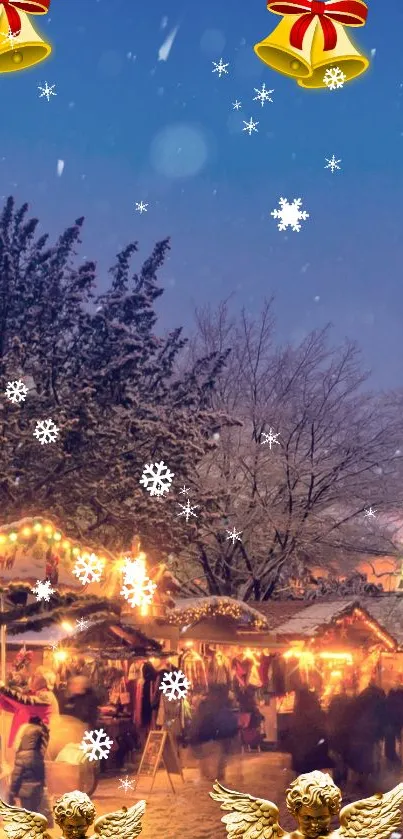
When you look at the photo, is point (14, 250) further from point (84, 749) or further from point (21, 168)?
point (84, 749)

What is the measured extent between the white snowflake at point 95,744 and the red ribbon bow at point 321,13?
373 centimetres

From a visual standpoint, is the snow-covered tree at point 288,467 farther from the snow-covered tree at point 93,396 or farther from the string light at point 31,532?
the string light at point 31,532

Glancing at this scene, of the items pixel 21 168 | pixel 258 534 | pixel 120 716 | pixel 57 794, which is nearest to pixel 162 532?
pixel 258 534

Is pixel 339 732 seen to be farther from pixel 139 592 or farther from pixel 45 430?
pixel 45 430

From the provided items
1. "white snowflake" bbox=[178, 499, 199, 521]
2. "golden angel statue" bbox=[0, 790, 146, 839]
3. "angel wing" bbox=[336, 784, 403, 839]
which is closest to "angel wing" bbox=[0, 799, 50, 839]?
"golden angel statue" bbox=[0, 790, 146, 839]

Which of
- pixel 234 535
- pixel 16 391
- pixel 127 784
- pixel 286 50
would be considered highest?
pixel 286 50

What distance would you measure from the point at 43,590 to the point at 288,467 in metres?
2.09

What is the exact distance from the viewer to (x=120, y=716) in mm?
5453

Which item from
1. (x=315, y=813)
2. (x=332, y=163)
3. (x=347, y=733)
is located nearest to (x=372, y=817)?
(x=315, y=813)

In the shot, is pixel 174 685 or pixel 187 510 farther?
pixel 187 510

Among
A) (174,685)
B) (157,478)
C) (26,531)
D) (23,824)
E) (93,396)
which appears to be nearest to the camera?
(23,824)

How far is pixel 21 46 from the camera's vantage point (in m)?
4.27

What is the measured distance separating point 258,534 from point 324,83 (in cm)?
315

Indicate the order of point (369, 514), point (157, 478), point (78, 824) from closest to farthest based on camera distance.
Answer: point (78, 824)
point (157, 478)
point (369, 514)
